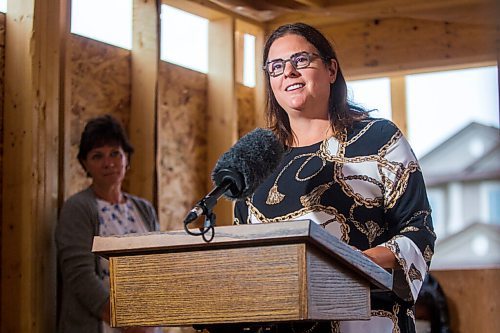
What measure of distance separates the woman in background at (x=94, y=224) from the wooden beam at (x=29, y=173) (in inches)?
3.1

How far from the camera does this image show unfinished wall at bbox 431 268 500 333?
5223mm

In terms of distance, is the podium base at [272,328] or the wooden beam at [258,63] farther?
the wooden beam at [258,63]

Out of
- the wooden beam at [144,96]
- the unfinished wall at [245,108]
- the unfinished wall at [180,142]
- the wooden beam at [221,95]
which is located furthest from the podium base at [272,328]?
the unfinished wall at [245,108]

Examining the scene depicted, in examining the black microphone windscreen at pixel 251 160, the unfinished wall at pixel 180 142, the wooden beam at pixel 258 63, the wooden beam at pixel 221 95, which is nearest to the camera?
the black microphone windscreen at pixel 251 160

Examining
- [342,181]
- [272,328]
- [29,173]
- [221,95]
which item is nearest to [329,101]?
[342,181]

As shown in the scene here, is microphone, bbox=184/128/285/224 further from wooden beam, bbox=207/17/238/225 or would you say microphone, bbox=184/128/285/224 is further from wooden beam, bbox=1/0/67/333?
wooden beam, bbox=207/17/238/225

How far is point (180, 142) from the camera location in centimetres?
522

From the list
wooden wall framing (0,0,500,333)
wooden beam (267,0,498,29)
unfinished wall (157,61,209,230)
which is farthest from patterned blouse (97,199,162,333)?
wooden beam (267,0,498,29)

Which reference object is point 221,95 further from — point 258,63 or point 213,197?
point 213,197

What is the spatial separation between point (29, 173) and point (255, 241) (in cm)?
267

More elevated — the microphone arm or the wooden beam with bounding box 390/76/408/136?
the wooden beam with bounding box 390/76/408/136

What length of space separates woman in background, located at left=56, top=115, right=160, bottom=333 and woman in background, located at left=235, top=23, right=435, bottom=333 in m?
1.88

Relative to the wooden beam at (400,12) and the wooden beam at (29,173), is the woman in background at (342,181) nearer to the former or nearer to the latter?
the wooden beam at (29,173)

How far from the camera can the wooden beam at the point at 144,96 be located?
4691 mm
